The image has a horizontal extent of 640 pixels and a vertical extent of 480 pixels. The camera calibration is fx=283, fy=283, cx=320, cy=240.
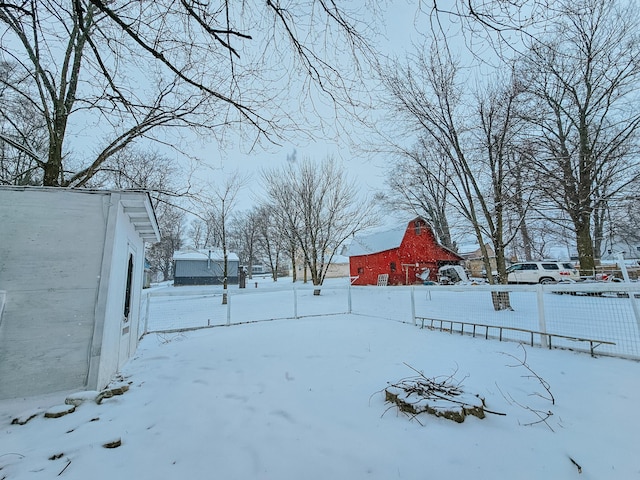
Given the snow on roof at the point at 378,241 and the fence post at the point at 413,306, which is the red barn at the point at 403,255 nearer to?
the snow on roof at the point at 378,241

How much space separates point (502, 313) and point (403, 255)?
43.3 feet

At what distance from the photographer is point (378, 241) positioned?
20.9 m

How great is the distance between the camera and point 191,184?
274 inches

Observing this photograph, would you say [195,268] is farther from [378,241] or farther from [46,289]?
[46,289]

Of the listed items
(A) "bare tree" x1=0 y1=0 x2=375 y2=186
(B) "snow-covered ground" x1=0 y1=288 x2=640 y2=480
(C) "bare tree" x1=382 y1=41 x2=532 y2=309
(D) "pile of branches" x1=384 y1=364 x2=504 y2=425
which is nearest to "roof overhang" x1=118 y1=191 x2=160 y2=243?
(A) "bare tree" x1=0 y1=0 x2=375 y2=186

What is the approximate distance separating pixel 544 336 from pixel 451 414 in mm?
3163

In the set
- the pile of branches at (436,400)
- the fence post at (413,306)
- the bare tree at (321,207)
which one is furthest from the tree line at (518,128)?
the pile of branches at (436,400)

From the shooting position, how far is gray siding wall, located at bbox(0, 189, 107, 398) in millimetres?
2936

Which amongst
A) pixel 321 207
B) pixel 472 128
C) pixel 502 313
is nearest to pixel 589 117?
pixel 472 128

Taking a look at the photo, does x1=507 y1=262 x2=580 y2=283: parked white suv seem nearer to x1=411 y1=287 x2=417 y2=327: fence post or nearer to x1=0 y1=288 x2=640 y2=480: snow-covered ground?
x1=411 y1=287 x2=417 y2=327: fence post

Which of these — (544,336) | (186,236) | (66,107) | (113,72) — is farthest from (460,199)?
(186,236)

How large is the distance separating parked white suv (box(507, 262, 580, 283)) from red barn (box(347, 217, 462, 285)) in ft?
13.6

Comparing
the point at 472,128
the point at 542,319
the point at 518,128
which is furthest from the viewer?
the point at 518,128

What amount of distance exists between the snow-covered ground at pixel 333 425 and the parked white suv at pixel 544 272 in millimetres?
12538
